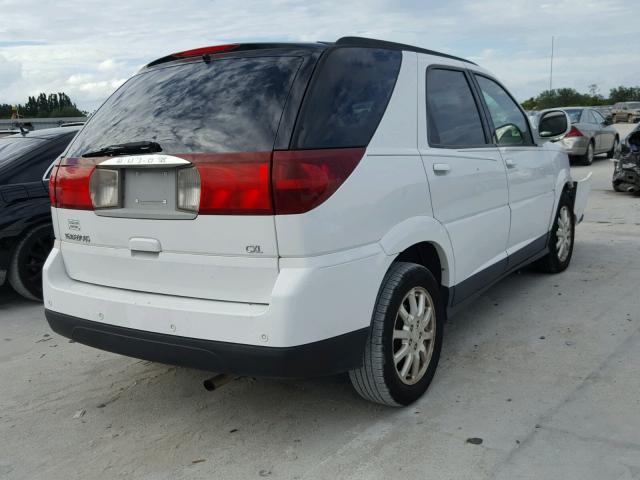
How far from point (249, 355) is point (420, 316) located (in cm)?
106

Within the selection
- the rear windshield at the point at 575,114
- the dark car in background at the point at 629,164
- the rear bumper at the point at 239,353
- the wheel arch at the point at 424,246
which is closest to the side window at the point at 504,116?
the wheel arch at the point at 424,246

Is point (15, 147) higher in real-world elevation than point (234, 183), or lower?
higher

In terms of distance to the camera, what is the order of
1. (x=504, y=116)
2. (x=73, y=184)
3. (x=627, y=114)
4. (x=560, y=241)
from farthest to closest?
(x=627, y=114) < (x=560, y=241) < (x=504, y=116) < (x=73, y=184)

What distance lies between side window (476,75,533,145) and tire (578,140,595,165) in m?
12.4

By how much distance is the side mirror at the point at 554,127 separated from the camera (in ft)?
17.5

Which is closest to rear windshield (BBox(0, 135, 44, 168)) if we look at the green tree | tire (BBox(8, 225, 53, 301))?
tire (BBox(8, 225, 53, 301))

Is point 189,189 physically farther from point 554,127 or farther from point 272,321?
point 554,127

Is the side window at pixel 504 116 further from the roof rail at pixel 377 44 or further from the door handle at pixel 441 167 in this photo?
the door handle at pixel 441 167

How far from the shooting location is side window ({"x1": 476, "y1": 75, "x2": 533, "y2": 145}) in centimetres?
450

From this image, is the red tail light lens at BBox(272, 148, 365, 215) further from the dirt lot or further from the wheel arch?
the dirt lot

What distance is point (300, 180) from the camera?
2627 millimetres

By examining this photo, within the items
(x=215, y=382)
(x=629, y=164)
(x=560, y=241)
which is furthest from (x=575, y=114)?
(x=215, y=382)

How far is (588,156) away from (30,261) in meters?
14.4

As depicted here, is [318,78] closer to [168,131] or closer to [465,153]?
[168,131]
